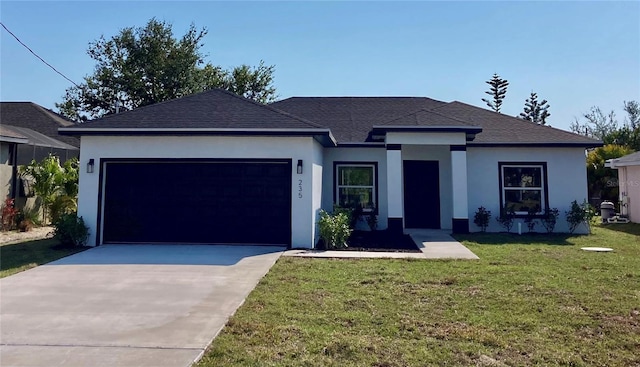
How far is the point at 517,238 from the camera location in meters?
11.1

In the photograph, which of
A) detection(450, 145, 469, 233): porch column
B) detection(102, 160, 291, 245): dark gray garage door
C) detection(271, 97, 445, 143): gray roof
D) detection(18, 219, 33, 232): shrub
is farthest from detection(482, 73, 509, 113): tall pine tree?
detection(18, 219, 33, 232): shrub

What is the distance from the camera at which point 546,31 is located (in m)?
11.5

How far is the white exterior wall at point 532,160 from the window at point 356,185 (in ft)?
10.8

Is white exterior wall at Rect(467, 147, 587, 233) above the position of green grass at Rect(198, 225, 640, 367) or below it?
above

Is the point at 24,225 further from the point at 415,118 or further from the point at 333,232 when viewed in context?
the point at 415,118

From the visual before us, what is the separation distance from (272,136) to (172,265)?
391 centimetres

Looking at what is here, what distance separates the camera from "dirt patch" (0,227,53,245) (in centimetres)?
1079

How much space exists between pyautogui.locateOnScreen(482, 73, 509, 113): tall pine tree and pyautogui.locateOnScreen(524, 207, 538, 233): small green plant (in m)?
32.7

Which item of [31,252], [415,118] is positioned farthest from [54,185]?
[415,118]

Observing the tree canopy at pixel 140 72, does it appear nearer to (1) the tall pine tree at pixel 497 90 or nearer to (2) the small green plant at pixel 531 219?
(2) the small green plant at pixel 531 219

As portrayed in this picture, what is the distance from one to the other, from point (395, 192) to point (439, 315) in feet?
23.4

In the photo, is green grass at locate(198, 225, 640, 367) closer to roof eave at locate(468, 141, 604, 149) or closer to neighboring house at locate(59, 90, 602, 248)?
neighboring house at locate(59, 90, 602, 248)

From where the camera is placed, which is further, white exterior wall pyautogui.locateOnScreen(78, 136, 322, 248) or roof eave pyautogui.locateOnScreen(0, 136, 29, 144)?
roof eave pyautogui.locateOnScreen(0, 136, 29, 144)

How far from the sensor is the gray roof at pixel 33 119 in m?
20.4
